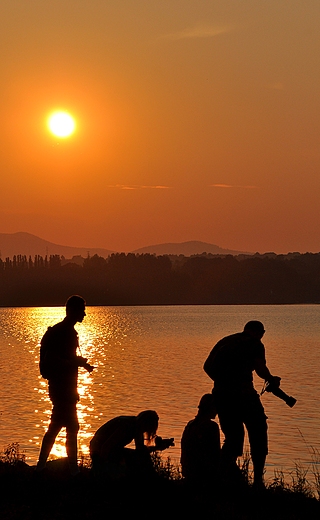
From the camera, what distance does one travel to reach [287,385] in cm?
4106

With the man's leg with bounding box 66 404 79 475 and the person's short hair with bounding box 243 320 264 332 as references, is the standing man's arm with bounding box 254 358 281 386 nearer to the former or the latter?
the person's short hair with bounding box 243 320 264 332

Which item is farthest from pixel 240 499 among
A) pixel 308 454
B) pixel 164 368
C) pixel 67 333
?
pixel 164 368

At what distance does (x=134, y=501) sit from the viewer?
371 inches

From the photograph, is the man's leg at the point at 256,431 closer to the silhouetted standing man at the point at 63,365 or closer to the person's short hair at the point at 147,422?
the person's short hair at the point at 147,422

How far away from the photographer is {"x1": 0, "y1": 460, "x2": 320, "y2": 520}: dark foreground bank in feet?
30.1

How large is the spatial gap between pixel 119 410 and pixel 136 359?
2963 centimetres

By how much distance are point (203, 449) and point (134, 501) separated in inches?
58.4

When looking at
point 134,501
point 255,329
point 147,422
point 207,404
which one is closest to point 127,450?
point 147,422

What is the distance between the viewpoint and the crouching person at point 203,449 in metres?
10.6

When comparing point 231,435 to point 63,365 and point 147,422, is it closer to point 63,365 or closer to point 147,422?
point 147,422

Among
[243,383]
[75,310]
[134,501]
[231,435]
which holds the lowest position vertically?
[134,501]

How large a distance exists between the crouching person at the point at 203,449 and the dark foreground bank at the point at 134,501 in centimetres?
21

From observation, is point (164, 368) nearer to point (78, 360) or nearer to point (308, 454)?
point (308, 454)

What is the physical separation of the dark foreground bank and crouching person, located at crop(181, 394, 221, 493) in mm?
213
